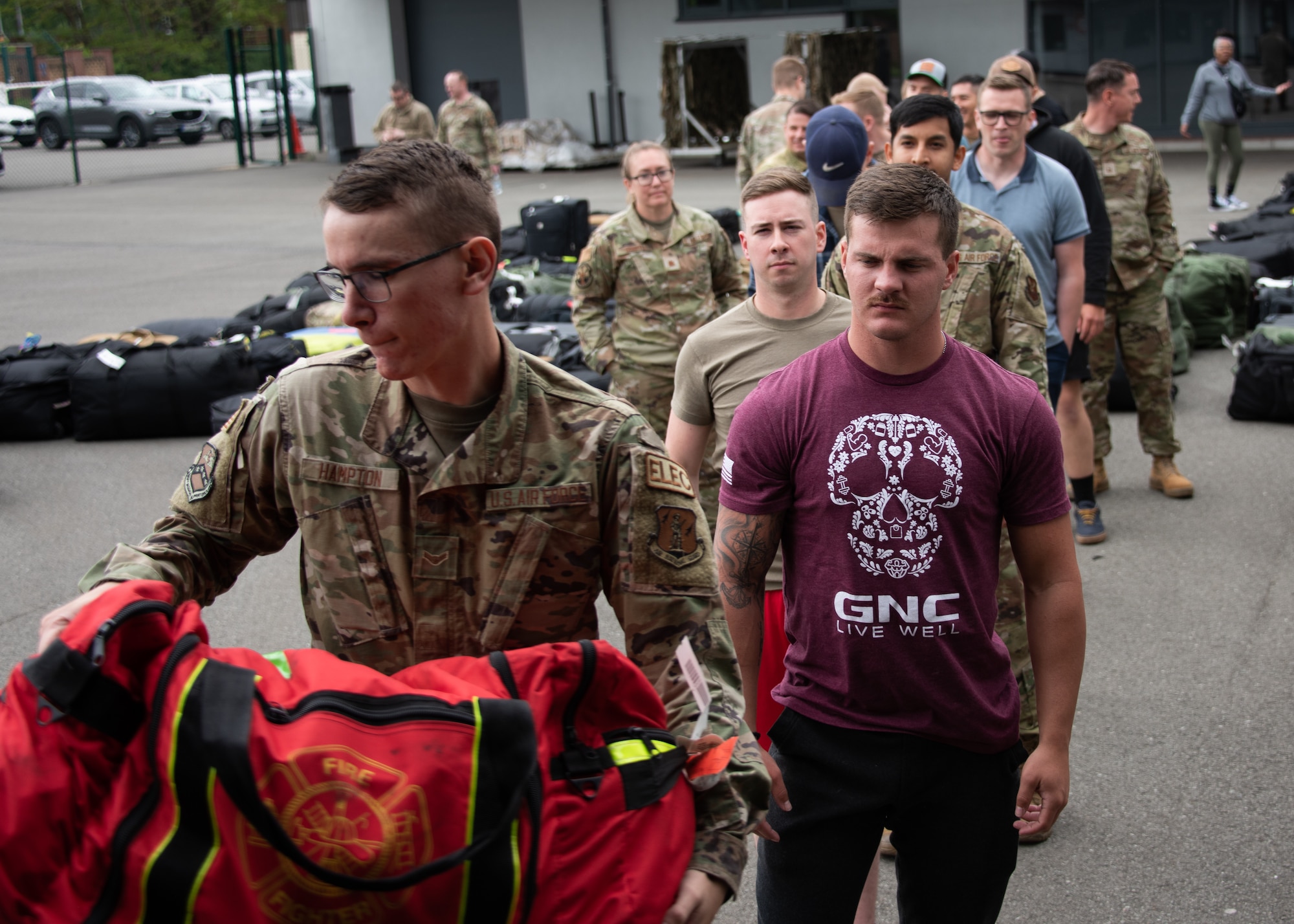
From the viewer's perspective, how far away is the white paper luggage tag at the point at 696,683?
181 cm

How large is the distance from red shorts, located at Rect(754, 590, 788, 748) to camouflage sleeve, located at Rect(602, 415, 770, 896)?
117 centimetres

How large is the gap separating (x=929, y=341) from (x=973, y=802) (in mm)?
897

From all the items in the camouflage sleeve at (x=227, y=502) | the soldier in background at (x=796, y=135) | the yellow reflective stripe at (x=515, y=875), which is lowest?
the yellow reflective stripe at (x=515, y=875)

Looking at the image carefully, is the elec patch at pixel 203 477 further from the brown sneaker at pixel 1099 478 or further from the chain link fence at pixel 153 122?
the chain link fence at pixel 153 122

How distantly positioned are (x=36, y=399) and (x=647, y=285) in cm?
494

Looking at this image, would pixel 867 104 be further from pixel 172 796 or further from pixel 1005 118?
pixel 172 796

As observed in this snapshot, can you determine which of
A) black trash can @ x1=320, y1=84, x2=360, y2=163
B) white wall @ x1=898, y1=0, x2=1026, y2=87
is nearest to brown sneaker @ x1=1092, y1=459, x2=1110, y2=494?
white wall @ x1=898, y1=0, x2=1026, y2=87

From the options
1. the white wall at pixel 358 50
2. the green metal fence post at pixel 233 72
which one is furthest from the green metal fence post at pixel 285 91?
the green metal fence post at pixel 233 72

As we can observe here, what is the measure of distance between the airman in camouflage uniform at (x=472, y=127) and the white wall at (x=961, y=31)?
9452mm

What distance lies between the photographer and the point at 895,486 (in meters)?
2.36

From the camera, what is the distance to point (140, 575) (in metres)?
1.73

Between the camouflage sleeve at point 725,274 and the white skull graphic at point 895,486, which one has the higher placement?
the camouflage sleeve at point 725,274

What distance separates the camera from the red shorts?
3.08 m

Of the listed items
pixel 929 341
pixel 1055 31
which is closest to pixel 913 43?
pixel 1055 31
